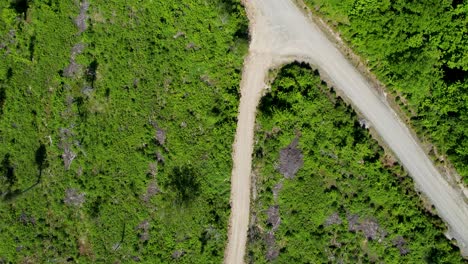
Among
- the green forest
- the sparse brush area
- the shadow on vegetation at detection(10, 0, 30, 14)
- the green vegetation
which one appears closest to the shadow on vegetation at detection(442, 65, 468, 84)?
the green forest

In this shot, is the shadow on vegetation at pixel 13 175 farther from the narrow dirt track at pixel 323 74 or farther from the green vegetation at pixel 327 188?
the green vegetation at pixel 327 188

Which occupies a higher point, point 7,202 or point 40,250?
point 7,202

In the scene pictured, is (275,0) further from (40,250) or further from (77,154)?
(40,250)

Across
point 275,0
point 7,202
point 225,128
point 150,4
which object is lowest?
point 7,202

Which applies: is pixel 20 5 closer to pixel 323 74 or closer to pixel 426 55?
pixel 323 74

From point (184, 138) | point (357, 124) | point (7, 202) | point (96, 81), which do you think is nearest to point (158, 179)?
point (184, 138)

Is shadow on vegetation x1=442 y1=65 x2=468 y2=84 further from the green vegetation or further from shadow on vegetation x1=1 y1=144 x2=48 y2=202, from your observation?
shadow on vegetation x1=1 y1=144 x2=48 y2=202

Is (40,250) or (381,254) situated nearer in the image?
(381,254)

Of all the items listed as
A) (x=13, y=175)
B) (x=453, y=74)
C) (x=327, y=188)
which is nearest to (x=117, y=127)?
(x=13, y=175)
